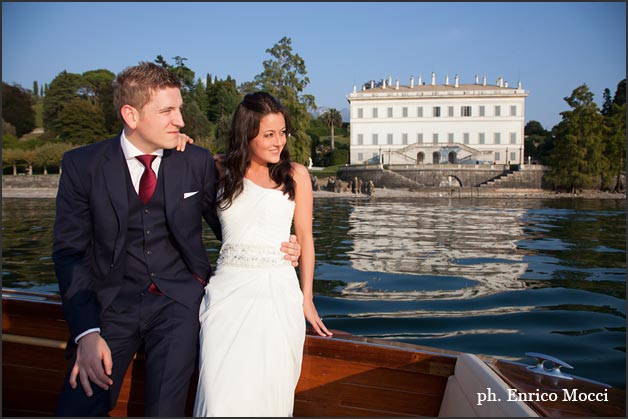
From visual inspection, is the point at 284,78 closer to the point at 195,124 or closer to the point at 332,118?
the point at 195,124

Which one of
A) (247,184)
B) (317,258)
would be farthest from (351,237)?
(247,184)

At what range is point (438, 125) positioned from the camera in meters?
56.3

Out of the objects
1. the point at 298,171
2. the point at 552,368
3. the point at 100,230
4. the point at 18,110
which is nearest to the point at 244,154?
the point at 298,171

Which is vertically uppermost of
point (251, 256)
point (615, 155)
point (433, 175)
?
point (615, 155)

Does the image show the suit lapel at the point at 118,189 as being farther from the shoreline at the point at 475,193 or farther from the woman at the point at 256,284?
the shoreline at the point at 475,193

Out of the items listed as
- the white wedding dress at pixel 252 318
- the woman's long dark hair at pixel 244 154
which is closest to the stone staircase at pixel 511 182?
the woman's long dark hair at pixel 244 154

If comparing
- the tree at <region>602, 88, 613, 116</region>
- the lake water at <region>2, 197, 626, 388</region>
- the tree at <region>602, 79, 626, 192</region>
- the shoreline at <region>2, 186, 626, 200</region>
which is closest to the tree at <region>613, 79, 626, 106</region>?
the tree at <region>602, 88, 613, 116</region>

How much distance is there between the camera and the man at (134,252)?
1.93m

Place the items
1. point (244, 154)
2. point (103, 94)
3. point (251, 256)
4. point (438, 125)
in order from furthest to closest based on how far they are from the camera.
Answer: point (103, 94) → point (438, 125) → point (244, 154) → point (251, 256)

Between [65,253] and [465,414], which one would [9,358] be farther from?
[465,414]

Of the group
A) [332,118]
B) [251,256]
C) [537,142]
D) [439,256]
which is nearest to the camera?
[251,256]

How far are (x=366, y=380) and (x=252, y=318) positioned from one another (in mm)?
543

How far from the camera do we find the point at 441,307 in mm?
5223

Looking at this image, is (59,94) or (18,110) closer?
(59,94)
